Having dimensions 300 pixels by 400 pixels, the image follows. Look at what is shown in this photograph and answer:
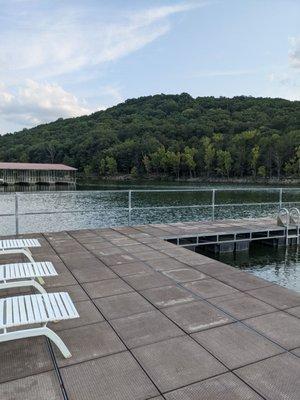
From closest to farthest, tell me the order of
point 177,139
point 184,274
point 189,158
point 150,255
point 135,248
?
1. point 184,274
2. point 150,255
3. point 135,248
4. point 189,158
5. point 177,139

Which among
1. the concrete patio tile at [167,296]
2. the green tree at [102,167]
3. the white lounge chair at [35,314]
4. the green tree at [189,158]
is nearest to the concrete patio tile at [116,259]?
the concrete patio tile at [167,296]

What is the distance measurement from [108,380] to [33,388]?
1.61 ft

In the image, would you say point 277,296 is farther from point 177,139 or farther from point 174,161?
point 177,139

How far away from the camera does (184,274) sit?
492 cm

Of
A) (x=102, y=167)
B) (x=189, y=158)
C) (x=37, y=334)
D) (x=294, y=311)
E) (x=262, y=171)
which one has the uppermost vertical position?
(x=189, y=158)

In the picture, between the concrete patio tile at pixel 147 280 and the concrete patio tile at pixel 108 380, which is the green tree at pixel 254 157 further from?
the concrete patio tile at pixel 108 380

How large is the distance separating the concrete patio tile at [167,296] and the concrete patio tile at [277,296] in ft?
2.57

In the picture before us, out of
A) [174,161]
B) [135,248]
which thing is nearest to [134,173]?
[174,161]

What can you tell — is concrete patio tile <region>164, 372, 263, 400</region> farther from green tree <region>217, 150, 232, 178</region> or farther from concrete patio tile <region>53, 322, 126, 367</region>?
green tree <region>217, 150, 232, 178</region>

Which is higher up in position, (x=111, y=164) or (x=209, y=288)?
(x=111, y=164)

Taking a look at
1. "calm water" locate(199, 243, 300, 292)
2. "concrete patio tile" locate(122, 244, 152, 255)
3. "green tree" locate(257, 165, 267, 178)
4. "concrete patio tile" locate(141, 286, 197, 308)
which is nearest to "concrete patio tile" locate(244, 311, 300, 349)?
"concrete patio tile" locate(141, 286, 197, 308)

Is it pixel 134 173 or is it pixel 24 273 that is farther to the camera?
pixel 134 173

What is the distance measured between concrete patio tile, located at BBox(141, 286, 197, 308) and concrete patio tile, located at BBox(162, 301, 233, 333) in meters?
0.12

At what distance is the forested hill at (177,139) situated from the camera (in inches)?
3190
